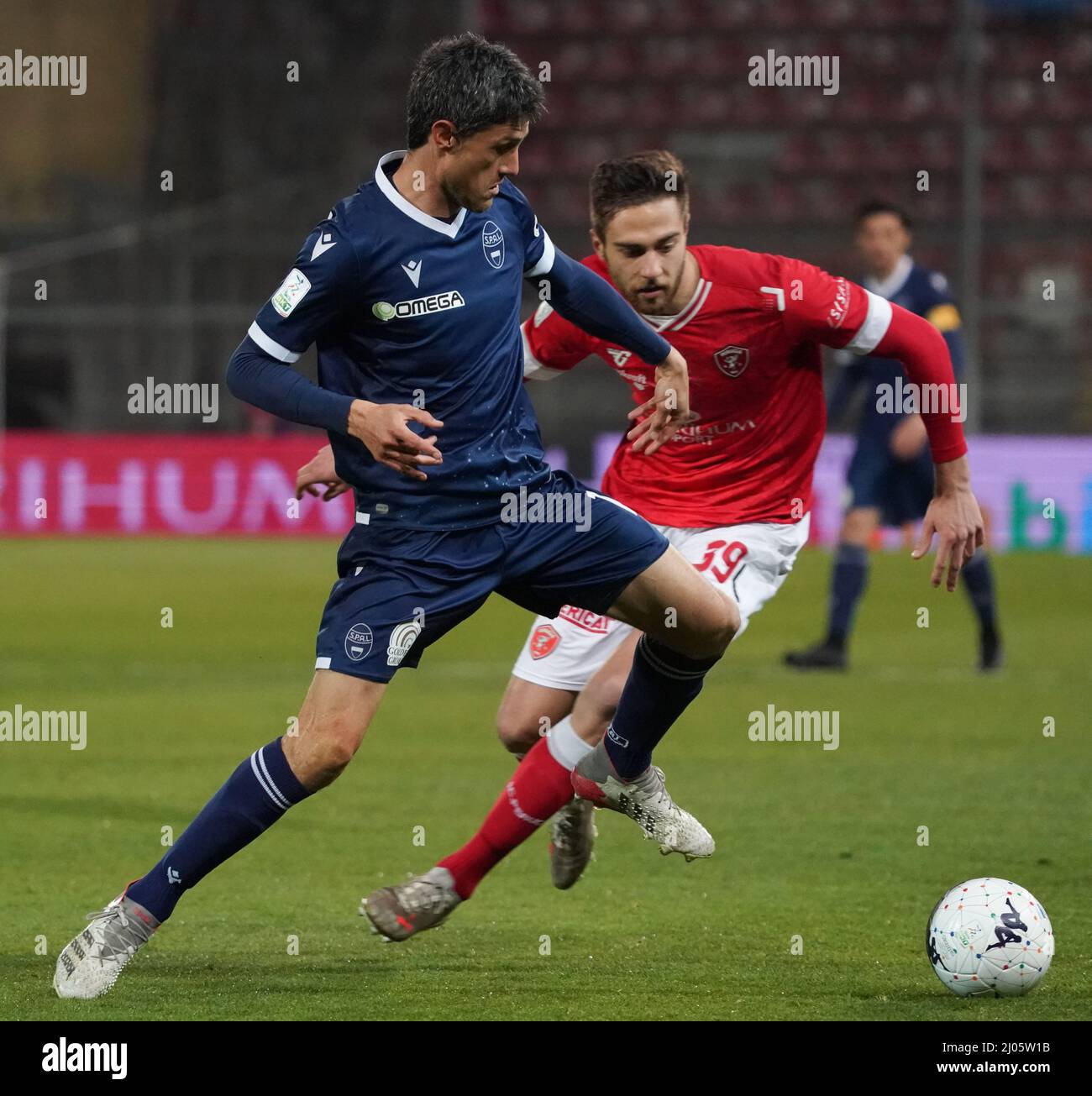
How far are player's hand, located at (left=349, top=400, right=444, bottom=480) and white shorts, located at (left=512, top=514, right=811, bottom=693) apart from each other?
1.35 metres

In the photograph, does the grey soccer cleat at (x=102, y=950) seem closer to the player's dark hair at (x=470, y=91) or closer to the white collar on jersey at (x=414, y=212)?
the white collar on jersey at (x=414, y=212)

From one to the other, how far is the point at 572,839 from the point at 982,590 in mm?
5251

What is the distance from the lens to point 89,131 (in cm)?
2414

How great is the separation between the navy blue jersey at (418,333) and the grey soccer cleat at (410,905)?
0.85m

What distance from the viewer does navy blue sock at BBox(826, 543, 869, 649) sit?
9688 mm

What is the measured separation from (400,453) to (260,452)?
15.0 metres

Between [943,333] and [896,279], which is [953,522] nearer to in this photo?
[943,333]

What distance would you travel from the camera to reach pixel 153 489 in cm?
1900

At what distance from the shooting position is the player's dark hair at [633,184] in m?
4.80

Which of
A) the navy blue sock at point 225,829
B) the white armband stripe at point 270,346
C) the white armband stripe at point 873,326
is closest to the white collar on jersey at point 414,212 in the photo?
the white armband stripe at point 270,346

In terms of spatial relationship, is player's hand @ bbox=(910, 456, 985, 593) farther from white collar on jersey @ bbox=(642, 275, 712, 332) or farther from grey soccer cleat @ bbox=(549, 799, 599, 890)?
grey soccer cleat @ bbox=(549, 799, 599, 890)
